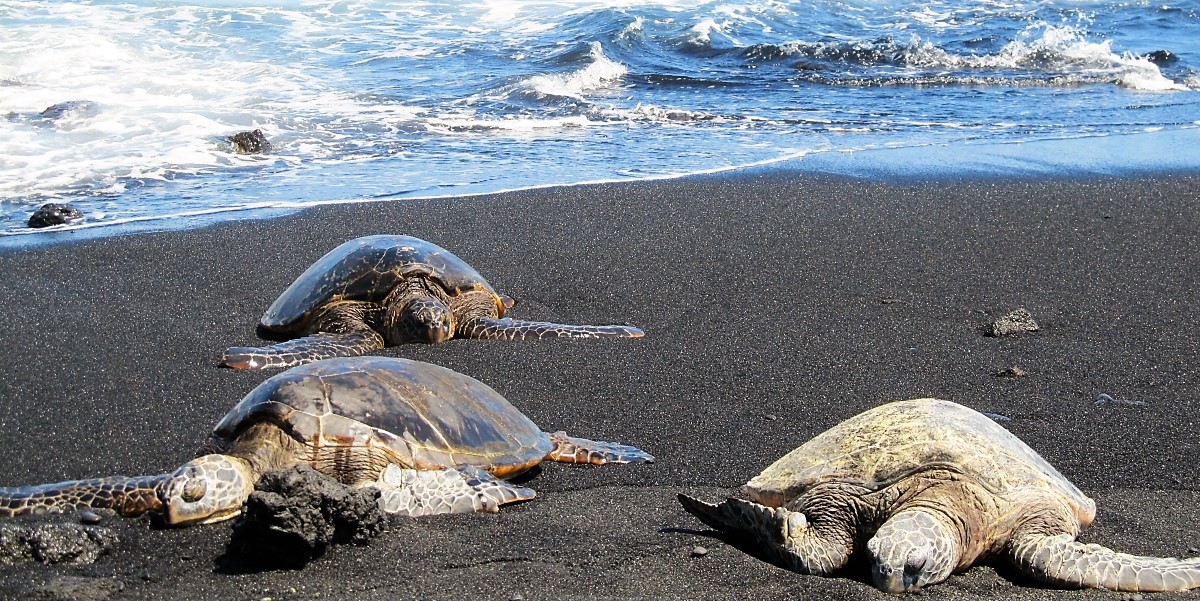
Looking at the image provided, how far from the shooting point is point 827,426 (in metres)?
4.04

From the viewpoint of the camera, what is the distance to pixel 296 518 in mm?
2805

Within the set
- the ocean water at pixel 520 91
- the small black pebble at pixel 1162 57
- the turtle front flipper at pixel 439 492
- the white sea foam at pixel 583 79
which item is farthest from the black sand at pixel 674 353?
the small black pebble at pixel 1162 57

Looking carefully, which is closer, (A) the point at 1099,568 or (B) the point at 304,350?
(A) the point at 1099,568

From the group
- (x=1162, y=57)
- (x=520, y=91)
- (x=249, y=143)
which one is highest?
(x=1162, y=57)

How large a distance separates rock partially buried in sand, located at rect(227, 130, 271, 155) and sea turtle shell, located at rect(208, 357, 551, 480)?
6.44 m

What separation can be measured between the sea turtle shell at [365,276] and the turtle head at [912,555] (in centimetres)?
322

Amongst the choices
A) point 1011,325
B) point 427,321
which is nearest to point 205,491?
point 427,321

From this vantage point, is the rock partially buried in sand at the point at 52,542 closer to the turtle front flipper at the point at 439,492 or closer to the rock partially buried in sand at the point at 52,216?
the turtle front flipper at the point at 439,492

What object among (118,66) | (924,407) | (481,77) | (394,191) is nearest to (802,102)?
(481,77)

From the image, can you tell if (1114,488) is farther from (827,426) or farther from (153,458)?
(153,458)

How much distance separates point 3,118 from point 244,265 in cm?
617

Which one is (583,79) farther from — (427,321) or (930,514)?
(930,514)

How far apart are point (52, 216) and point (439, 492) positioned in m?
5.01

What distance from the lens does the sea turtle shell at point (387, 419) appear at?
11.0 ft
